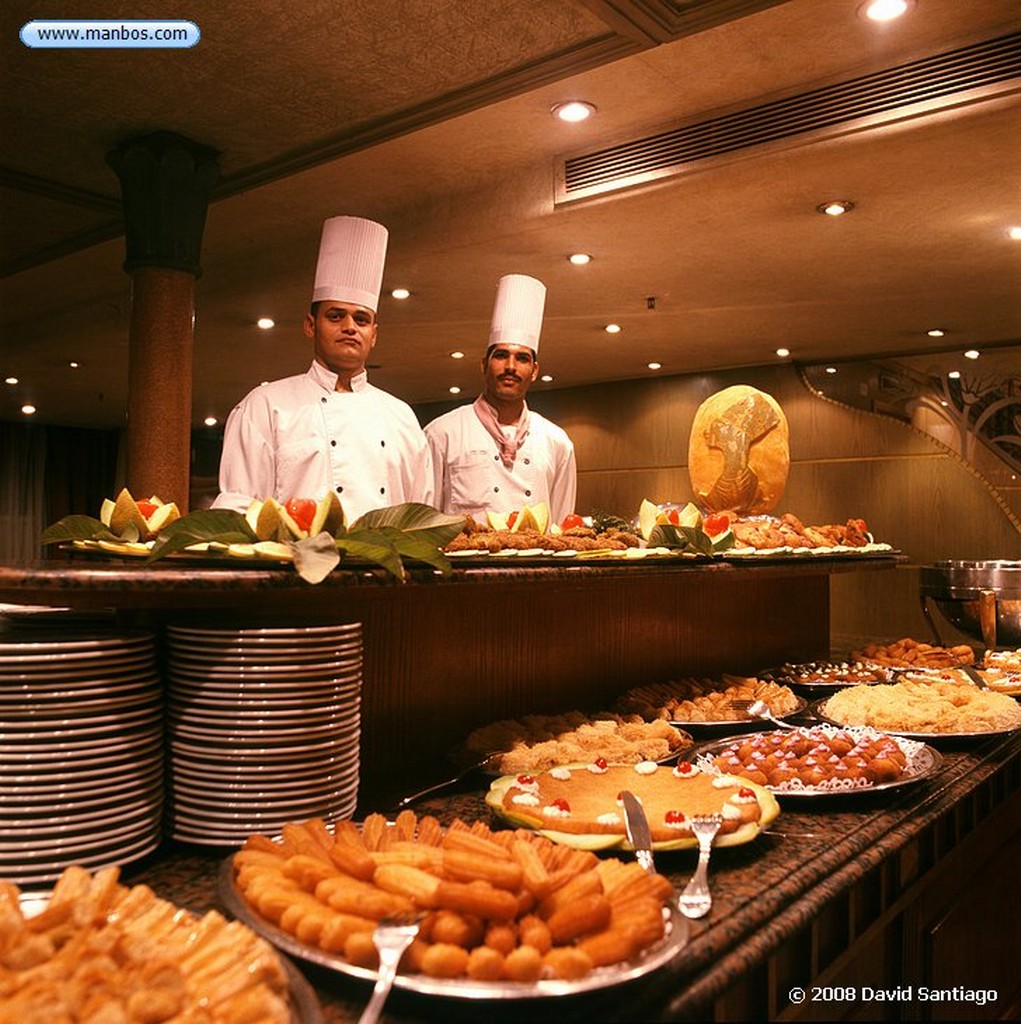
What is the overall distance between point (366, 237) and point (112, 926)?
8.91ft

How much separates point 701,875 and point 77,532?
1.19 meters

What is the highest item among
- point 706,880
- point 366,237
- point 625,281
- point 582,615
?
point 625,281

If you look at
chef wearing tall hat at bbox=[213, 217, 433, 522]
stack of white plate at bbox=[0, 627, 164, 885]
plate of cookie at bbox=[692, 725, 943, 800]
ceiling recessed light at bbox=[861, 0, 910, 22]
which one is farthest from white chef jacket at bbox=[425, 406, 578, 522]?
stack of white plate at bbox=[0, 627, 164, 885]

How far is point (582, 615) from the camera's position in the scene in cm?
260

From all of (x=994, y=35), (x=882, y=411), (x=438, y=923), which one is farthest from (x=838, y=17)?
(x=882, y=411)

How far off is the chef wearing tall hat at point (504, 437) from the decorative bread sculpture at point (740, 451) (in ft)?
3.01

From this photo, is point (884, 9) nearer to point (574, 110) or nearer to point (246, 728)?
point (574, 110)

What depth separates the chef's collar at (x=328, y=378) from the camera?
131 inches

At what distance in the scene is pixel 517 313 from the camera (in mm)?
4055

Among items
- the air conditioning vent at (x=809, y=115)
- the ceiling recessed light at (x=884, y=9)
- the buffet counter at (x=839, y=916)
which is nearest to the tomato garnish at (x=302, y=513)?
the buffet counter at (x=839, y=916)

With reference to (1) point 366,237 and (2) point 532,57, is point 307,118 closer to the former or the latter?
(2) point 532,57

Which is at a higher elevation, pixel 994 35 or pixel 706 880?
pixel 994 35

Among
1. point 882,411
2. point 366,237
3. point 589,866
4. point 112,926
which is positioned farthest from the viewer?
point 882,411

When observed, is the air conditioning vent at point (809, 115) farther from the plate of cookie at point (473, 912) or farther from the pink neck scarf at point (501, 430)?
the plate of cookie at point (473, 912)
